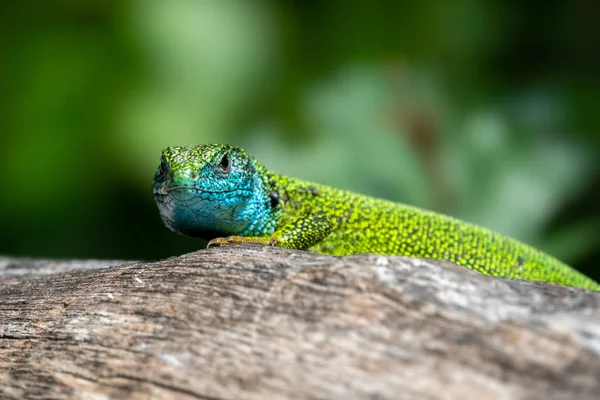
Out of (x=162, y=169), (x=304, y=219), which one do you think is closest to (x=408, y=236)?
(x=304, y=219)

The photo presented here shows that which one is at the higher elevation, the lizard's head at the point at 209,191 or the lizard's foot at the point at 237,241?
the lizard's head at the point at 209,191

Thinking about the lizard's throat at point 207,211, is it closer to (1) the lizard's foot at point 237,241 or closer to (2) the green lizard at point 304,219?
(2) the green lizard at point 304,219

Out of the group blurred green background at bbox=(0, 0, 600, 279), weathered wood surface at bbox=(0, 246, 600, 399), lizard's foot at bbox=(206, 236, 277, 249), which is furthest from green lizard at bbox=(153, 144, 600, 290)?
blurred green background at bbox=(0, 0, 600, 279)

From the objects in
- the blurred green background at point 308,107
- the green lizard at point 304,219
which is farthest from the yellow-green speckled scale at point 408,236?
the blurred green background at point 308,107

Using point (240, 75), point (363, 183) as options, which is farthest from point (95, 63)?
point (363, 183)

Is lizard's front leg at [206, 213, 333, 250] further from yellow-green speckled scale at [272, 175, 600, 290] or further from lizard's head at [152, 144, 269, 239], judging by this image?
lizard's head at [152, 144, 269, 239]

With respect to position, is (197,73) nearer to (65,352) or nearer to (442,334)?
(65,352)

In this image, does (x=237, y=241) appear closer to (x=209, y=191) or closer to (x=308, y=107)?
(x=209, y=191)
